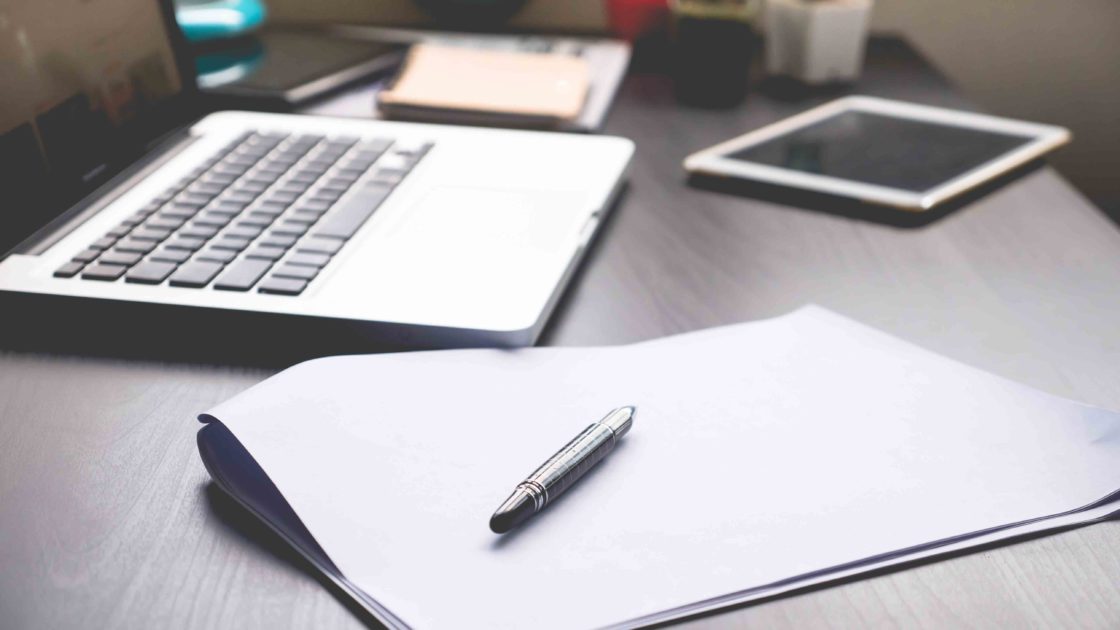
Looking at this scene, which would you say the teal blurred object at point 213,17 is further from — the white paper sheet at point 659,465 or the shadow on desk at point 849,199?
the white paper sheet at point 659,465

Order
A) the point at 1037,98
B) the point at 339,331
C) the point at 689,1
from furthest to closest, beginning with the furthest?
the point at 1037,98 → the point at 689,1 → the point at 339,331

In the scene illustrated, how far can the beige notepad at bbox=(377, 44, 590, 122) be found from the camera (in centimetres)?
81

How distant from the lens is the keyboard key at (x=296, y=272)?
534mm

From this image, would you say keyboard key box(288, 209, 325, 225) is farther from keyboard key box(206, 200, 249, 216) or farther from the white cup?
the white cup

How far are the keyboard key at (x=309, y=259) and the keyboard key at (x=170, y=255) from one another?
2.4 inches

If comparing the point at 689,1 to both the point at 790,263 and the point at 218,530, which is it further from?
the point at 218,530

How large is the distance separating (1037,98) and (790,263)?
2.33 ft

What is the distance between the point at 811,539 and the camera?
39cm

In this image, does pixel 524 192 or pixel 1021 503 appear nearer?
pixel 1021 503

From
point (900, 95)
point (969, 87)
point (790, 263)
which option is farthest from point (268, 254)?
point (969, 87)

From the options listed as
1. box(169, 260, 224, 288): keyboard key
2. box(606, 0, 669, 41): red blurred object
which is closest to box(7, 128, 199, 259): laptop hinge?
box(169, 260, 224, 288): keyboard key

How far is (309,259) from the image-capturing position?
0.55 m

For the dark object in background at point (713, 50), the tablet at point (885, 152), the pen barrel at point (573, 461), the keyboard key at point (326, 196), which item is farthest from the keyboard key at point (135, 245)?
the dark object in background at point (713, 50)

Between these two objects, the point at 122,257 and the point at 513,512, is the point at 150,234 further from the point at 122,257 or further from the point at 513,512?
the point at 513,512
